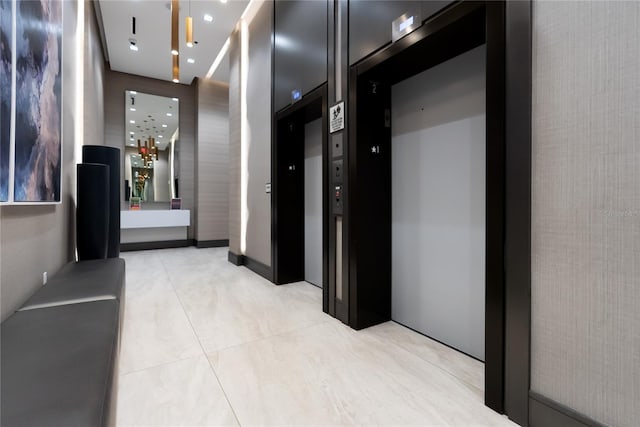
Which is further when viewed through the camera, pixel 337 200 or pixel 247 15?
pixel 247 15

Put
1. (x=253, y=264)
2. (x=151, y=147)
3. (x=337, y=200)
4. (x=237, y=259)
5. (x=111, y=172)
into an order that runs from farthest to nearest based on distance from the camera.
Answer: (x=151, y=147), (x=237, y=259), (x=253, y=264), (x=111, y=172), (x=337, y=200)

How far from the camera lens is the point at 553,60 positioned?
1312 millimetres

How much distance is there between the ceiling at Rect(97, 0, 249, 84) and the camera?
4.43 meters

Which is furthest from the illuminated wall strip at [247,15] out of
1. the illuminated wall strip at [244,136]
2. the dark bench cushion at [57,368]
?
the dark bench cushion at [57,368]

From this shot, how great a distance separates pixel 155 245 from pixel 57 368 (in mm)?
6658

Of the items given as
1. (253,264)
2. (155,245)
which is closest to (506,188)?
(253,264)

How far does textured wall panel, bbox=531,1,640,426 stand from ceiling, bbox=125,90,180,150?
7.53 metres

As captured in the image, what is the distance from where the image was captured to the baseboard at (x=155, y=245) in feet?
21.4

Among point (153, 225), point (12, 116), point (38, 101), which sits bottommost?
point (153, 225)

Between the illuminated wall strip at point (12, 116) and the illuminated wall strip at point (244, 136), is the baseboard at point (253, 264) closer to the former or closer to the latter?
the illuminated wall strip at point (244, 136)

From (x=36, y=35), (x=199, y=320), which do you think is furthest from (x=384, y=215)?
(x=36, y=35)

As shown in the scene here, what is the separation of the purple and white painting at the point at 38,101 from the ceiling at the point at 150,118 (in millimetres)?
5084

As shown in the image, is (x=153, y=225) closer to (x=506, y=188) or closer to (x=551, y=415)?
(x=506, y=188)

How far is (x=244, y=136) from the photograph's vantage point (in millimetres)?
4871
